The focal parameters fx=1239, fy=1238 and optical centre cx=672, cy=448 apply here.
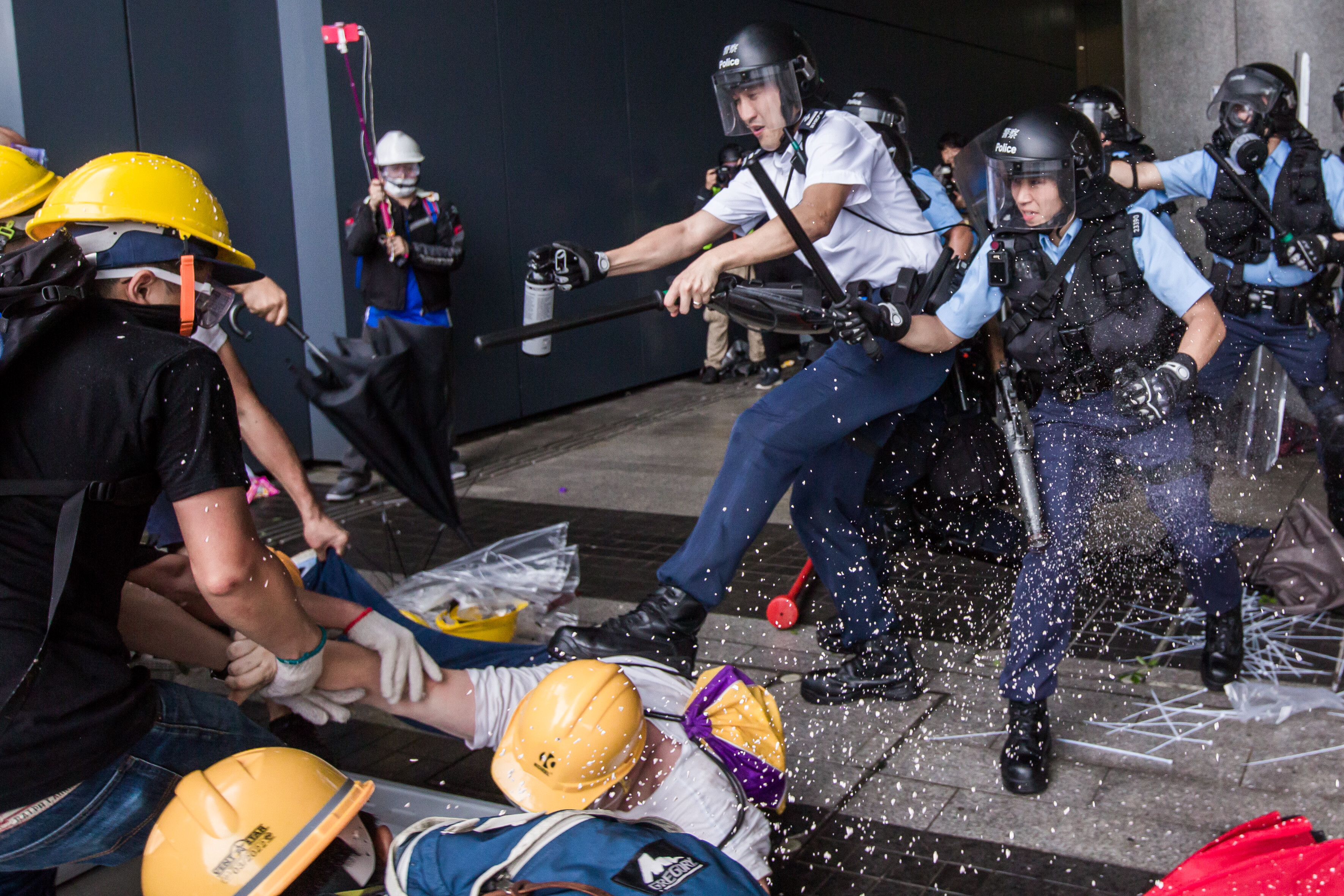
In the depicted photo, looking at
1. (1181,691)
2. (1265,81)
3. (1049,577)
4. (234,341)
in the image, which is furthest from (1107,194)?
(234,341)

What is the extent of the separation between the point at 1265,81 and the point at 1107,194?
91.6 inches

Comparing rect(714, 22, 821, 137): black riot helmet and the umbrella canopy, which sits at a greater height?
rect(714, 22, 821, 137): black riot helmet

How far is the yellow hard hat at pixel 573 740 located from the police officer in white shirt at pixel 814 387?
111 centimetres

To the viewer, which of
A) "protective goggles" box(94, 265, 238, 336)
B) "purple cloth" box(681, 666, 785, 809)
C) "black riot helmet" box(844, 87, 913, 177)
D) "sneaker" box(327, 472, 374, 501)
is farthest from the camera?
"sneaker" box(327, 472, 374, 501)

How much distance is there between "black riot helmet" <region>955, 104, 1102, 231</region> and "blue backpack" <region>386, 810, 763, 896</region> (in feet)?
7.56

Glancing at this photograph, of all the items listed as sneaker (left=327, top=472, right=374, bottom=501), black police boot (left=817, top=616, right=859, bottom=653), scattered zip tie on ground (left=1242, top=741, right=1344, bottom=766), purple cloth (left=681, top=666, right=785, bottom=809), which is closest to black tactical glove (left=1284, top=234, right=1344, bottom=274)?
scattered zip tie on ground (left=1242, top=741, right=1344, bottom=766)

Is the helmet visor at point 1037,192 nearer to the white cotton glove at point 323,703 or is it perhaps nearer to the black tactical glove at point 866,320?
the black tactical glove at point 866,320

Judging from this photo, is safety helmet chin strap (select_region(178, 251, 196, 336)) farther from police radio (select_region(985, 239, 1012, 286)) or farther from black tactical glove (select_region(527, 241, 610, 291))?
police radio (select_region(985, 239, 1012, 286))

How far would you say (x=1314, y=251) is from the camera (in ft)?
16.3

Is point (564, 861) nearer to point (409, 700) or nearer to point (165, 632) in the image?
point (409, 700)

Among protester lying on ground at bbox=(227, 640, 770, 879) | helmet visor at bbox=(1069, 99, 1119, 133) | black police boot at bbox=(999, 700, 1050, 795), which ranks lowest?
black police boot at bbox=(999, 700, 1050, 795)

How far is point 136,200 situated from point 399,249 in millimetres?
5365

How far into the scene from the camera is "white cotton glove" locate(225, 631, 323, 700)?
2584mm

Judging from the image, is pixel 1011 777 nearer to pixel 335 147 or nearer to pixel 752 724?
pixel 752 724
